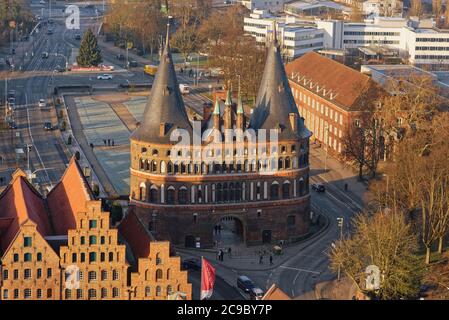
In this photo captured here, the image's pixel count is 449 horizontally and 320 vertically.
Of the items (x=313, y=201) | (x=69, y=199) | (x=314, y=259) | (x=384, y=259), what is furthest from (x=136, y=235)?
(x=313, y=201)

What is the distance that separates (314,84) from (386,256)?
66886 millimetres

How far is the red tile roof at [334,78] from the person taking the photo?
14938cm

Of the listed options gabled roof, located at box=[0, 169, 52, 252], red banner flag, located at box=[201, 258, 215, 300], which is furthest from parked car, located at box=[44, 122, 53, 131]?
red banner flag, located at box=[201, 258, 215, 300]

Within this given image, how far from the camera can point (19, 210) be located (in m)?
95.2

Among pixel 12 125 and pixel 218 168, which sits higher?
pixel 218 168

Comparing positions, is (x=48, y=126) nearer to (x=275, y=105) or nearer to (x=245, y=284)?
(x=275, y=105)

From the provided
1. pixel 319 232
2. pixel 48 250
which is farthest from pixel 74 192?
pixel 319 232

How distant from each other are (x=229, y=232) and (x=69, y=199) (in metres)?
22.5

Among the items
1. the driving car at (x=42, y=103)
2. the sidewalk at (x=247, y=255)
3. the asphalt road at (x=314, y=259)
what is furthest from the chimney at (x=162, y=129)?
the driving car at (x=42, y=103)

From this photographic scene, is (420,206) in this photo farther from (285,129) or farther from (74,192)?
(74,192)

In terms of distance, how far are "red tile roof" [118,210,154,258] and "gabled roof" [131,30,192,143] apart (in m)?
15.7

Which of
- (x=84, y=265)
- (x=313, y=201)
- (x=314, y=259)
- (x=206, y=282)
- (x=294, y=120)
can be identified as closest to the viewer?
(x=206, y=282)

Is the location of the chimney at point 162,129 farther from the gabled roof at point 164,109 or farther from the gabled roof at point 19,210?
the gabled roof at point 19,210

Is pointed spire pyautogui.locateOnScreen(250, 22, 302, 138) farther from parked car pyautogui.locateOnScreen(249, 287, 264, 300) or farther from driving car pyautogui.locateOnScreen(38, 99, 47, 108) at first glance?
driving car pyautogui.locateOnScreen(38, 99, 47, 108)
